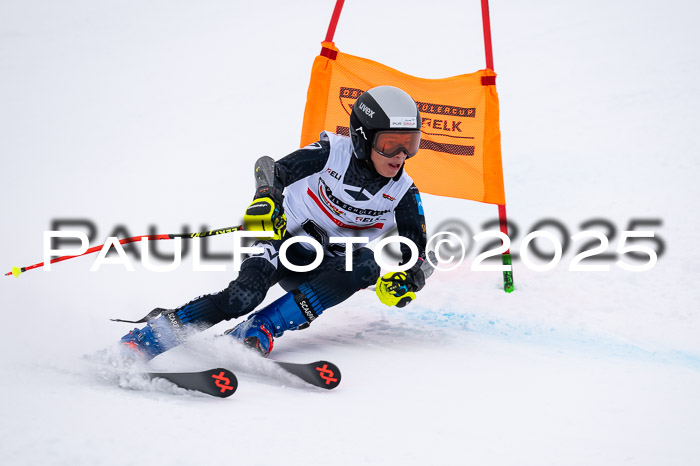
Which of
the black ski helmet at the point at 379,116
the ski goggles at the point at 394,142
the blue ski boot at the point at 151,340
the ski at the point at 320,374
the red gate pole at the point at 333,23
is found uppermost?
the red gate pole at the point at 333,23

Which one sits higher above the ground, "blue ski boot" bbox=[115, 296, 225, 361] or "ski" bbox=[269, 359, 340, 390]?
"blue ski boot" bbox=[115, 296, 225, 361]

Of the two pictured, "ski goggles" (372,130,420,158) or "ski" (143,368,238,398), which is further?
"ski goggles" (372,130,420,158)

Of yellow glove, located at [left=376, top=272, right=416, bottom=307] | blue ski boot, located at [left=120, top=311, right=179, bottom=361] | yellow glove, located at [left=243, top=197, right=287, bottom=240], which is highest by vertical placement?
Answer: yellow glove, located at [left=243, top=197, right=287, bottom=240]

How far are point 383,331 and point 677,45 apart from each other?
938cm

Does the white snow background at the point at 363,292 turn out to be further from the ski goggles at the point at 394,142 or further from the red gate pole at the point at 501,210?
the ski goggles at the point at 394,142

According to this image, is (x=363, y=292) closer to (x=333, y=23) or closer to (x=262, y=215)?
(x=262, y=215)

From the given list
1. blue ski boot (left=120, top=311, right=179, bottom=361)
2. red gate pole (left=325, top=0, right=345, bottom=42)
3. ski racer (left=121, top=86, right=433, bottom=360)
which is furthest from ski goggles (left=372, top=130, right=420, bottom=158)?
red gate pole (left=325, top=0, right=345, bottom=42)

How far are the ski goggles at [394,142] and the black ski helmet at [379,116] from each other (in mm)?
23

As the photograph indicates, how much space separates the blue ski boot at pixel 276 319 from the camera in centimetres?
337

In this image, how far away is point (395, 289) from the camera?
3.55 m

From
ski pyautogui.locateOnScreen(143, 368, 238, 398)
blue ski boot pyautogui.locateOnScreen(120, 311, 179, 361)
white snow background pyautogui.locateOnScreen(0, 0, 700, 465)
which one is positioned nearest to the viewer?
white snow background pyautogui.locateOnScreen(0, 0, 700, 465)

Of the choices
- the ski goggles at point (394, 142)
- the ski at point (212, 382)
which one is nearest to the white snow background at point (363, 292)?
the ski at point (212, 382)

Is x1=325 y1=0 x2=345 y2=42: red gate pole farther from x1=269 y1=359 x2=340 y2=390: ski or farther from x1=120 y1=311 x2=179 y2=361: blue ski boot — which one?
x1=269 y1=359 x2=340 y2=390: ski

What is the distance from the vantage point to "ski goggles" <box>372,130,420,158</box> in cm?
346
